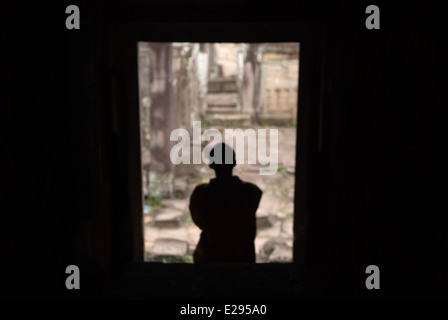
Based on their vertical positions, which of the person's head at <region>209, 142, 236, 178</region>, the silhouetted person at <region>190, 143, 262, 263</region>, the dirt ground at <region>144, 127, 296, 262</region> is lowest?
the dirt ground at <region>144, 127, 296, 262</region>

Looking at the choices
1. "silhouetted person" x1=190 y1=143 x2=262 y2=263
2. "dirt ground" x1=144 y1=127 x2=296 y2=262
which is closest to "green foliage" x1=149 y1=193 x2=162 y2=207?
"dirt ground" x1=144 y1=127 x2=296 y2=262

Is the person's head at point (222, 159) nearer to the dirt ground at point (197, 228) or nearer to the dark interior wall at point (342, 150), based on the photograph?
the dirt ground at point (197, 228)

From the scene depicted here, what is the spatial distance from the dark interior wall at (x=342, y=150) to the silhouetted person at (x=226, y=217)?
1366 millimetres

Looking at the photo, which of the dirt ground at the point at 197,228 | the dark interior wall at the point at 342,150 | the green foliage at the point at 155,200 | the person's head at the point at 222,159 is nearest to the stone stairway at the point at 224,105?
the dirt ground at the point at 197,228

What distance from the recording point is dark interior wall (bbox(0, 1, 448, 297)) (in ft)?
5.75

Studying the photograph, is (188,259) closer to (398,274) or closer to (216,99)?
(398,274)

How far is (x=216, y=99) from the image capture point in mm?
21156

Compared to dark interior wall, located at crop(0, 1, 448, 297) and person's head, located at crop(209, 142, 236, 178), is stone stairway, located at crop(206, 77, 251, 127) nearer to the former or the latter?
person's head, located at crop(209, 142, 236, 178)

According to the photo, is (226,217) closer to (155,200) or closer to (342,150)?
(342,150)

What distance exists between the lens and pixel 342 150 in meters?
1.93

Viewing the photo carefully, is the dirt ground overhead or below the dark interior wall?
below

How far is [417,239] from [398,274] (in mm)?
181

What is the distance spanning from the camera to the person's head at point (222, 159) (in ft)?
11.6

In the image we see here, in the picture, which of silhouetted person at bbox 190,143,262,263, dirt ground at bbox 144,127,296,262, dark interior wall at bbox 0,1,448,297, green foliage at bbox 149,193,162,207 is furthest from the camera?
green foliage at bbox 149,193,162,207
